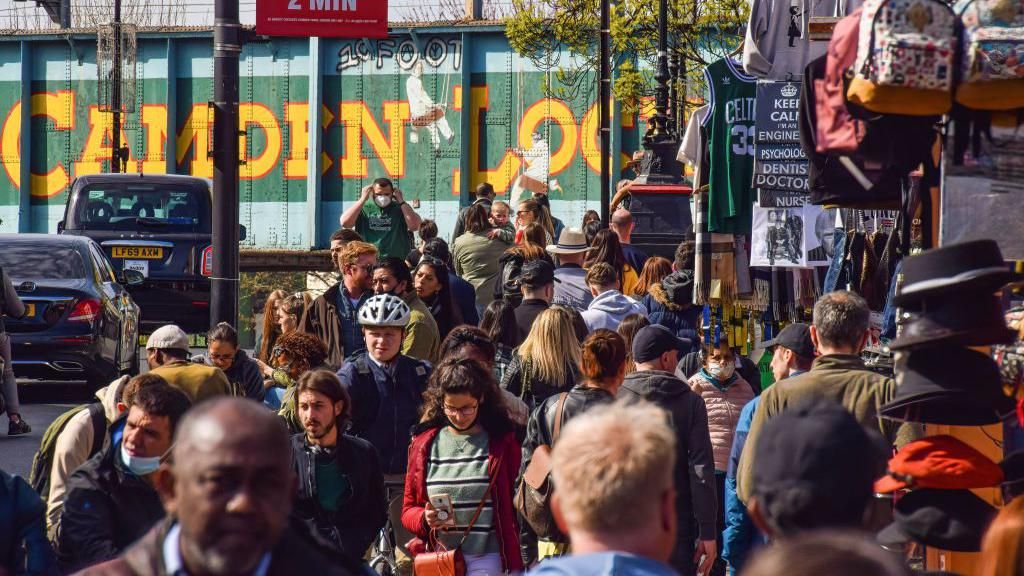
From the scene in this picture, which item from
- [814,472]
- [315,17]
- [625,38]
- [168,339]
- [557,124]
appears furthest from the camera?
[557,124]

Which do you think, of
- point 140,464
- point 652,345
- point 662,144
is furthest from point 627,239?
point 140,464

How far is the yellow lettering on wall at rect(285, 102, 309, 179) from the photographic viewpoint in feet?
113

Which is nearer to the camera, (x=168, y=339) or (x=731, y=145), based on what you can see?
(x=168, y=339)

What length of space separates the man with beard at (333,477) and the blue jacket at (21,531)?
1.69 m

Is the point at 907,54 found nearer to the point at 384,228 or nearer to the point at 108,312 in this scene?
the point at 384,228

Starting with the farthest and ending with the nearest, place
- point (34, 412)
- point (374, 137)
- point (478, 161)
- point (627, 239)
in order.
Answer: point (374, 137), point (478, 161), point (34, 412), point (627, 239)

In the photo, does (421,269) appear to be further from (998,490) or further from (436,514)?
(998,490)

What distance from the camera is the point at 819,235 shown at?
37.2 ft

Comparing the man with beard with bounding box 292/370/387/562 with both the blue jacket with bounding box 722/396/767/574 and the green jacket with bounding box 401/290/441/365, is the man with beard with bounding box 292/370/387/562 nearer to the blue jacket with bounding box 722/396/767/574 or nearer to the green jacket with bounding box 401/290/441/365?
the blue jacket with bounding box 722/396/767/574

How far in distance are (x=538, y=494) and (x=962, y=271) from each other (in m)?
2.42

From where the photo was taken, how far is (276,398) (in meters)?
9.33

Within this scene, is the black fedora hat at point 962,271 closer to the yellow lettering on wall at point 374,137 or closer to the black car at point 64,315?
the black car at point 64,315

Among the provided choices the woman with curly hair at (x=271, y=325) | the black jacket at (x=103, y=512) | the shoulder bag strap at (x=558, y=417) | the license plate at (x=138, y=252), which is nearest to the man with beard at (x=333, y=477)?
the shoulder bag strap at (x=558, y=417)

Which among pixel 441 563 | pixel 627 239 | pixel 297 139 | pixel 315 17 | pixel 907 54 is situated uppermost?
pixel 315 17
